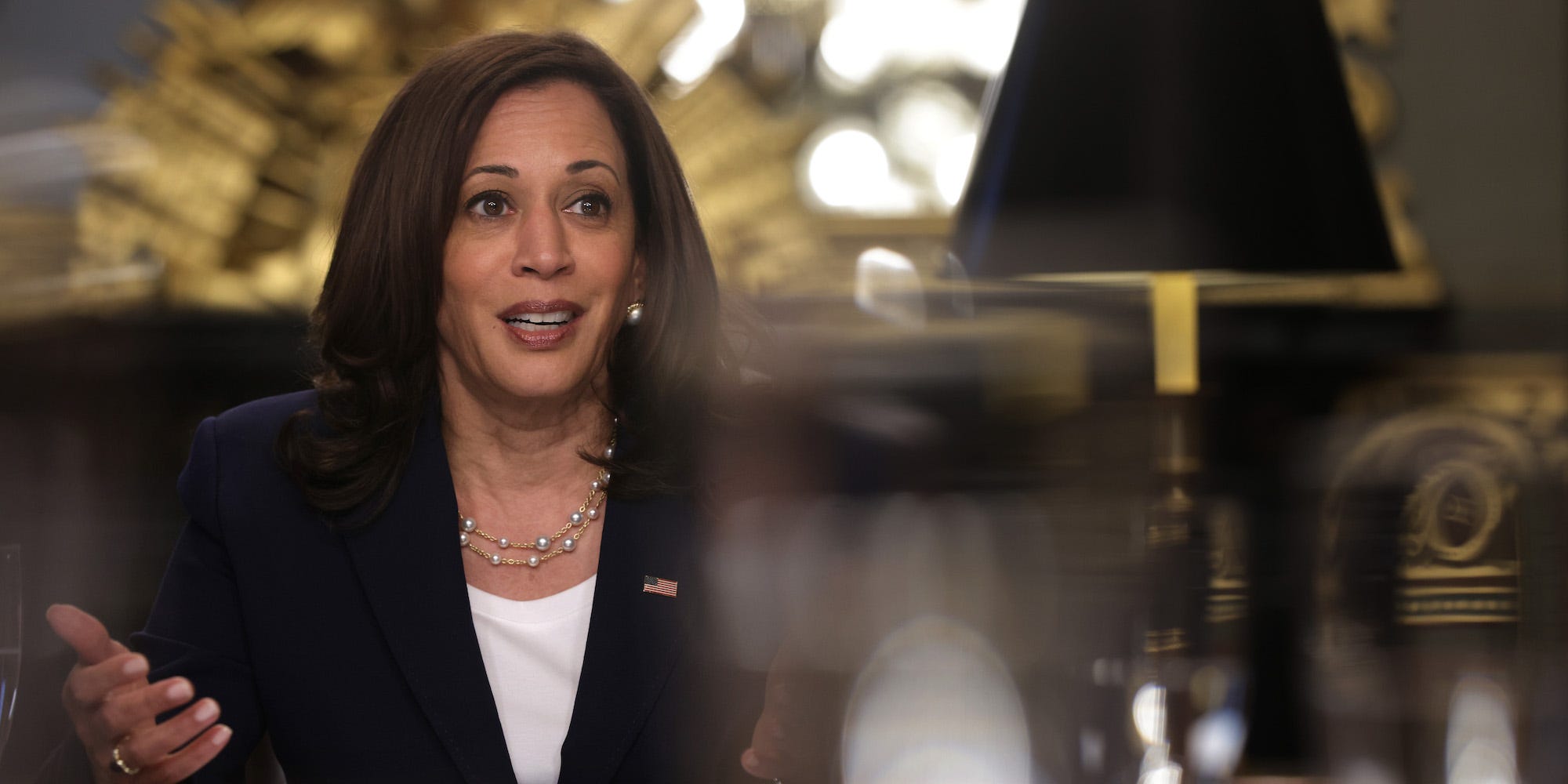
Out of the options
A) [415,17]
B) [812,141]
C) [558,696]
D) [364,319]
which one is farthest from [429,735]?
[415,17]

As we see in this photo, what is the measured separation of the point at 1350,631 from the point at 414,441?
2.45 ft

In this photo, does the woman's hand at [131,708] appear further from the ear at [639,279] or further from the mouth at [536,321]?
the ear at [639,279]

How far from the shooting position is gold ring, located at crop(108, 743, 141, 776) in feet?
2.33

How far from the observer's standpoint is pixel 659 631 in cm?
97

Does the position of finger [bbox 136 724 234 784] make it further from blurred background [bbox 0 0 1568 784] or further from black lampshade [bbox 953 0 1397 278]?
blurred background [bbox 0 0 1568 784]

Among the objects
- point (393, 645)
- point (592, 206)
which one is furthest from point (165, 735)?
point (592, 206)

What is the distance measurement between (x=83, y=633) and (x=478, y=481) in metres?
0.40

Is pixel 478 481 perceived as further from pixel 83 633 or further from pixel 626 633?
pixel 83 633

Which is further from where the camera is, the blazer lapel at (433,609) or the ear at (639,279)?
the ear at (639,279)

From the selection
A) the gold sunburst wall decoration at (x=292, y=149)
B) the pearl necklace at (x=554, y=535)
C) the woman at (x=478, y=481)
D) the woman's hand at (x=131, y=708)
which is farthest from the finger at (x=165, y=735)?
the gold sunburst wall decoration at (x=292, y=149)

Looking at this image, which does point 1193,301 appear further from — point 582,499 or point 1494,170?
point 1494,170

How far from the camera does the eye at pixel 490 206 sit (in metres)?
1.00

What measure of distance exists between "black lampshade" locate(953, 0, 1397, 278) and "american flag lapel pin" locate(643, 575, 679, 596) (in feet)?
1.43

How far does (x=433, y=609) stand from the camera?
0.96 meters
